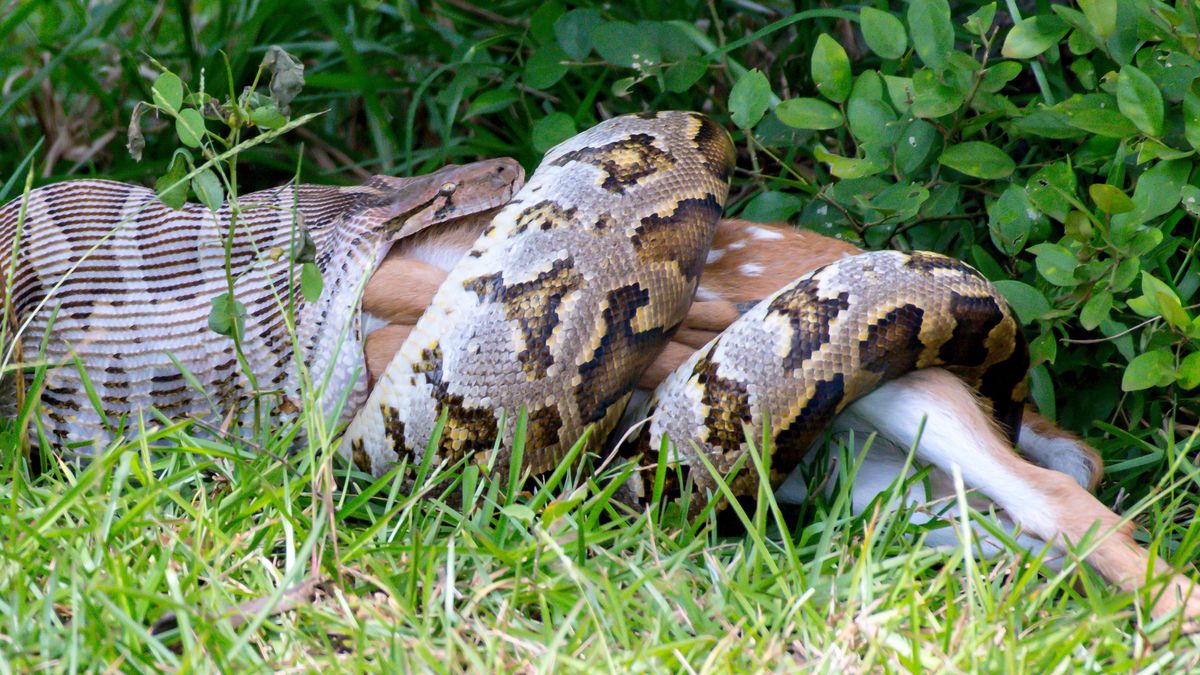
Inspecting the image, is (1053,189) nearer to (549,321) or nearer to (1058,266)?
(1058,266)

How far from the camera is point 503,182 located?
8.41 feet

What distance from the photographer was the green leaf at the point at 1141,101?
244 centimetres

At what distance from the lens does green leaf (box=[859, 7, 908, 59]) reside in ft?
9.00

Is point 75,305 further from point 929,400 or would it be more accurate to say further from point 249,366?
point 929,400

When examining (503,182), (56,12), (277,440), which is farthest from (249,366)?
(56,12)

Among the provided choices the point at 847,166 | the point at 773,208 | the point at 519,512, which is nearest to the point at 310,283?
the point at 519,512

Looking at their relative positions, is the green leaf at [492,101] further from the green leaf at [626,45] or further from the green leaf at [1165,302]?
the green leaf at [1165,302]

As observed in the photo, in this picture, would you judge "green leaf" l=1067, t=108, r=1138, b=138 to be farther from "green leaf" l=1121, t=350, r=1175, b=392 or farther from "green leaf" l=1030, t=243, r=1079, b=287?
"green leaf" l=1121, t=350, r=1175, b=392

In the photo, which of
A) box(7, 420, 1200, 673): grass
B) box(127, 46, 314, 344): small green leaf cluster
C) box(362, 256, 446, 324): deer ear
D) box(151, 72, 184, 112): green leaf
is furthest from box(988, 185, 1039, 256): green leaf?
box(151, 72, 184, 112): green leaf

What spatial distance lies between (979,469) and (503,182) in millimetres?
1123

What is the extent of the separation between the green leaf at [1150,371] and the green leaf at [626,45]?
147 cm

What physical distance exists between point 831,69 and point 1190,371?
3.32ft

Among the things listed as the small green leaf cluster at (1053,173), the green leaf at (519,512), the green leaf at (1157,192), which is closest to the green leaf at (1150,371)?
the small green leaf cluster at (1053,173)

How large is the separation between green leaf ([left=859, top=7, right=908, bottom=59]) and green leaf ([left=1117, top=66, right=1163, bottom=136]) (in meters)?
0.50
